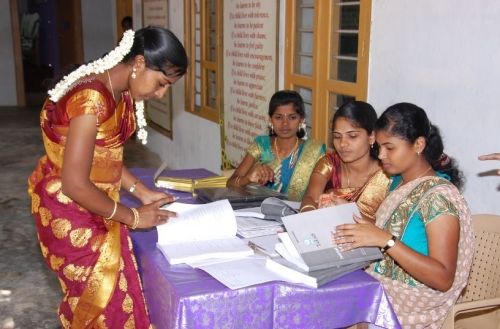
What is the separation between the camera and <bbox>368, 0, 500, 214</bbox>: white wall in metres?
2.42

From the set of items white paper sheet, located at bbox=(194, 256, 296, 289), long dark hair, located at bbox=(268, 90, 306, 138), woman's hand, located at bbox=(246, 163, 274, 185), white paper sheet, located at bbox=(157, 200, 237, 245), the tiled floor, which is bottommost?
the tiled floor

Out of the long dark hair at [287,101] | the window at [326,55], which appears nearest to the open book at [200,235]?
the long dark hair at [287,101]

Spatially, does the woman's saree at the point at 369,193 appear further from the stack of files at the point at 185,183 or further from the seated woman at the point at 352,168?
the stack of files at the point at 185,183

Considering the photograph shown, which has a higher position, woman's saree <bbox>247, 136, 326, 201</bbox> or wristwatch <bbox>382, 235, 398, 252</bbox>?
wristwatch <bbox>382, 235, 398, 252</bbox>

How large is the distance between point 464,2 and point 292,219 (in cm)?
131

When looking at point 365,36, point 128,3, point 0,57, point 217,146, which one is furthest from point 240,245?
point 0,57

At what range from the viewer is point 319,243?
1.75 meters

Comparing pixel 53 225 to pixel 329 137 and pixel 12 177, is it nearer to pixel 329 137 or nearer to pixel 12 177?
pixel 329 137

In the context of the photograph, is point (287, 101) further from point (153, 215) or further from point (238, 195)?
point (153, 215)

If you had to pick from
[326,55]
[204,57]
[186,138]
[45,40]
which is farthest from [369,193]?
[45,40]

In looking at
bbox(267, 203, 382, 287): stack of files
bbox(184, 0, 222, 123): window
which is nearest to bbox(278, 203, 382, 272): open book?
bbox(267, 203, 382, 287): stack of files

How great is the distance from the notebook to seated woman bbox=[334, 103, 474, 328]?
0.56 m

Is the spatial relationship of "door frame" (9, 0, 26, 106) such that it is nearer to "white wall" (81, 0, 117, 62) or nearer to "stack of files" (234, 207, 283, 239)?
"white wall" (81, 0, 117, 62)

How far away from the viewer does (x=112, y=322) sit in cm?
211
